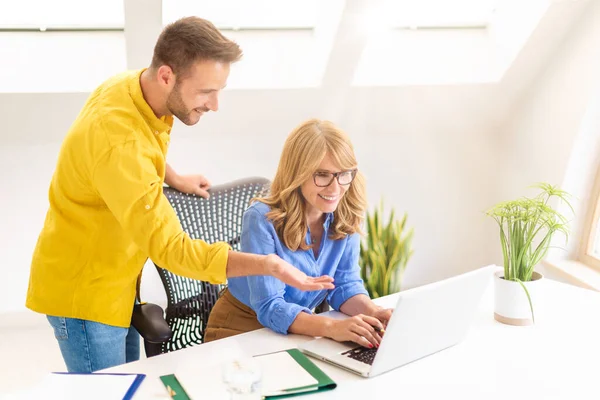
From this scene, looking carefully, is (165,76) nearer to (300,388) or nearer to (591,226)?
(300,388)

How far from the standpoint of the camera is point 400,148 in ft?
14.5

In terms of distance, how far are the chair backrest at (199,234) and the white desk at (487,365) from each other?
43 centimetres

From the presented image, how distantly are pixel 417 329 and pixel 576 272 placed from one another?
6.71 ft

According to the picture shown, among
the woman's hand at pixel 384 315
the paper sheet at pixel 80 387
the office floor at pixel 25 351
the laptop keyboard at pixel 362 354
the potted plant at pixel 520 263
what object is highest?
the potted plant at pixel 520 263

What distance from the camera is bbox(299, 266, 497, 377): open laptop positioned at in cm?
174

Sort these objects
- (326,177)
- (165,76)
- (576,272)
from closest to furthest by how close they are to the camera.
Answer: (165,76)
(326,177)
(576,272)

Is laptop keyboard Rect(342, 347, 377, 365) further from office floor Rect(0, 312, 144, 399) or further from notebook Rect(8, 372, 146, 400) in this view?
office floor Rect(0, 312, 144, 399)

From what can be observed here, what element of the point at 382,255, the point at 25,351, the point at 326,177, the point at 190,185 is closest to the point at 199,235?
the point at 190,185

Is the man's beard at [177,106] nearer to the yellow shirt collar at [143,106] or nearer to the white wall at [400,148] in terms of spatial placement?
the yellow shirt collar at [143,106]

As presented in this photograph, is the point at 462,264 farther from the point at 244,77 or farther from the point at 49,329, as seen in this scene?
the point at 49,329

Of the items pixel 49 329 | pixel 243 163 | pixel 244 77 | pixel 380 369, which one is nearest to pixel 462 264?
pixel 243 163

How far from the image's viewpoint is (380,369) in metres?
1.78

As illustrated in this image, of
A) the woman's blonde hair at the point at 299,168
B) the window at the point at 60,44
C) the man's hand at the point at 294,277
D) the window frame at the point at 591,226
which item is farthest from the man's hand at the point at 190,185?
the window frame at the point at 591,226

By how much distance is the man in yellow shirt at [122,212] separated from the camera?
1.85m
